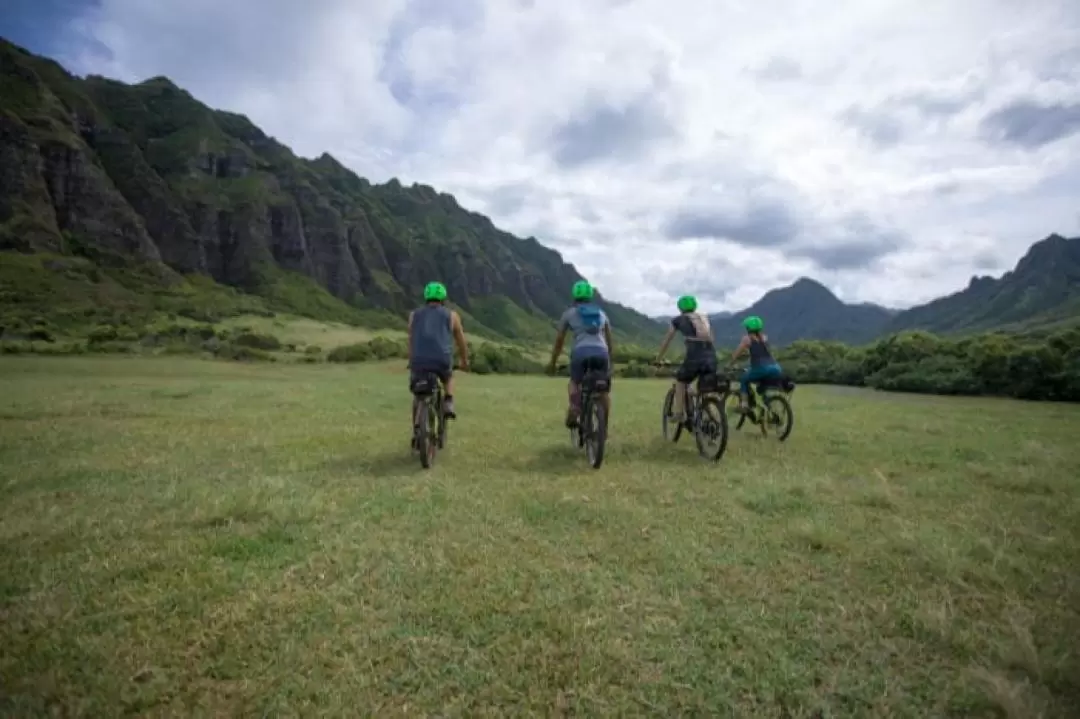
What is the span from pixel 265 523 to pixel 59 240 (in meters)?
168

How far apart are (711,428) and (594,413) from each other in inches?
96.4

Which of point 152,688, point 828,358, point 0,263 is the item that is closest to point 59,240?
point 0,263

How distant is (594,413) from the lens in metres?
10.5

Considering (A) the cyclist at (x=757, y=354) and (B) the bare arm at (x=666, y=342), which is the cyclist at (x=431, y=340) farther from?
(A) the cyclist at (x=757, y=354)

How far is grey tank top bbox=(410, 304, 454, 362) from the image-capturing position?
10.2m

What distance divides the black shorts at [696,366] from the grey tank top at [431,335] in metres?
4.90

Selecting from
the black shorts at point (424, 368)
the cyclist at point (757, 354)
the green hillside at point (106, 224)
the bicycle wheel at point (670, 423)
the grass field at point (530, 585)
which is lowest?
the grass field at point (530, 585)

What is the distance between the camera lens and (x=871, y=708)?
11.8 ft

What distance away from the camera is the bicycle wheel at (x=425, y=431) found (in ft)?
32.1

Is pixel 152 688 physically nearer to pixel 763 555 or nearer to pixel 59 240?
pixel 763 555

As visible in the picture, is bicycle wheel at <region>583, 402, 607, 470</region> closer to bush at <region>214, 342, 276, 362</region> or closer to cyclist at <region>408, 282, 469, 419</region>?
cyclist at <region>408, 282, 469, 419</region>

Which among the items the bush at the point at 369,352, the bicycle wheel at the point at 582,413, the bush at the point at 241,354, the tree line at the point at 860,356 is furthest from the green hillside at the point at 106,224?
Answer: the bicycle wheel at the point at 582,413

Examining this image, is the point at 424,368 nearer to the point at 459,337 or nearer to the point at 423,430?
the point at 459,337

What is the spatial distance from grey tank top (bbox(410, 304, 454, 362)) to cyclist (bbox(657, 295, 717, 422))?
4601 mm
